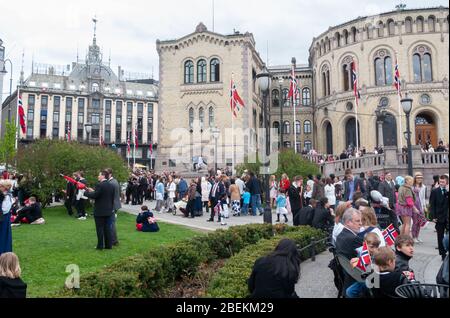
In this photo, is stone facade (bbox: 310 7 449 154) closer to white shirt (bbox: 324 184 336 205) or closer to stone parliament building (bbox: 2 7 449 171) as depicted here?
stone parliament building (bbox: 2 7 449 171)

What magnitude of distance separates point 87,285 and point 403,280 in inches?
165

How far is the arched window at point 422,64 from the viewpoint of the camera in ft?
129

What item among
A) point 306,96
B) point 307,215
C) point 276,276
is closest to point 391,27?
point 306,96

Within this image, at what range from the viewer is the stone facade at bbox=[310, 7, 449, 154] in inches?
1527

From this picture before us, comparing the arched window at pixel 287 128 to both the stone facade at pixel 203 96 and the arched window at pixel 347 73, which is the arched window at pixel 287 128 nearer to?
the stone facade at pixel 203 96

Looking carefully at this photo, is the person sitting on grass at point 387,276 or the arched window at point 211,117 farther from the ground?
the arched window at point 211,117

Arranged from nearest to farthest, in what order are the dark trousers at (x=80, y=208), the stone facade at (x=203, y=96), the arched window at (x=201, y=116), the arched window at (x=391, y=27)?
1. the dark trousers at (x=80, y=208)
2. the arched window at (x=391, y=27)
3. the stone facade at (x=203, y=96)
4. the arched window at (x=201, y=116)

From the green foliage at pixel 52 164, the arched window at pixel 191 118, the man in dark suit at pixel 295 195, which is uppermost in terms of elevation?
the arched window at pixel 191 118

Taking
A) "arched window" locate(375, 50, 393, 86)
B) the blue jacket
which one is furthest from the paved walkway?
"arched window" locate(375, 50, 393, 86)

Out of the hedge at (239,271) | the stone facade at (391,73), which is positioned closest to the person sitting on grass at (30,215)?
the hedge at (239,271)

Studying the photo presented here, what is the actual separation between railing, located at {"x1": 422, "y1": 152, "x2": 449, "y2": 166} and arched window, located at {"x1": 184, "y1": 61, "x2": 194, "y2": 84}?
2573 centimetres

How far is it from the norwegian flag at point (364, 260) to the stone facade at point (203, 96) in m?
35.1

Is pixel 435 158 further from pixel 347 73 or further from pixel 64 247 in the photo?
pixel 64 247
